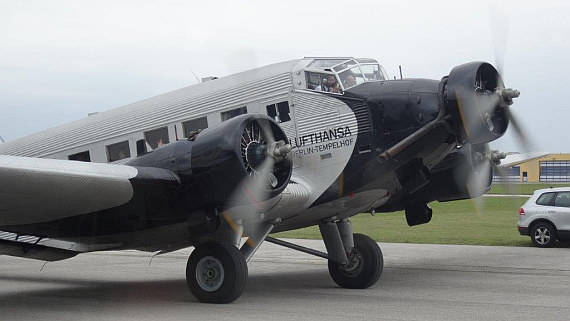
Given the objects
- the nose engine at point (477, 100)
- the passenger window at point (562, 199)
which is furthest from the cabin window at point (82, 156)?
the passenger window at point (562, 199)

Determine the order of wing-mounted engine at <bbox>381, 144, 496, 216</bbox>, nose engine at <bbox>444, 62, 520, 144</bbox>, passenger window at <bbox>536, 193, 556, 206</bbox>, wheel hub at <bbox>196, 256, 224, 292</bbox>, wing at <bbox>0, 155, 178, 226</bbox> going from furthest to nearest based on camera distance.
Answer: passenger window at <bbox>536, 193, 556, 206</bbox> < wing-mounted engine at <bbox>381, 144, 496, 216</bbox> < wheel hub at <bbox>196, 256, 224, 292</bbox> < nose engine at <bbox>444, 62, 520, 144</bbox> < wing at <bbox>0, 155, 178, 226</bbox>

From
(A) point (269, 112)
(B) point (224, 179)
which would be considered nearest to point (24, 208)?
(B) point (224, 179)

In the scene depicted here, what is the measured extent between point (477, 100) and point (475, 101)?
45 mm

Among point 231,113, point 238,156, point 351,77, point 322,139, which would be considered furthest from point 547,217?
point 238,156

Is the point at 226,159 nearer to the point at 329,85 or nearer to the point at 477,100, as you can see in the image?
the point at 329,85

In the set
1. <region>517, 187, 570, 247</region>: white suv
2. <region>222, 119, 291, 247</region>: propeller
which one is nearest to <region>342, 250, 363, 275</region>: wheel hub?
<region>222, 119, 291, 247</region>: propeller

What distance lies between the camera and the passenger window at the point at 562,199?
73.5 ft

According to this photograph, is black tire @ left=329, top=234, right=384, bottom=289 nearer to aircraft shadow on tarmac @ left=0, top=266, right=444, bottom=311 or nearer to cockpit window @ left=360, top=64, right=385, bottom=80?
aircraft shadow on tarmac @ left=0, top=266, right=444, bottom=311

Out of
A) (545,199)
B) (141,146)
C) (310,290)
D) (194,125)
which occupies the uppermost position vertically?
(194,125)

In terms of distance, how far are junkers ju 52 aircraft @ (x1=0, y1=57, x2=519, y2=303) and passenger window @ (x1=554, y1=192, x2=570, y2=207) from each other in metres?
8.35

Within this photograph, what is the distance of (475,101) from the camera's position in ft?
37.4

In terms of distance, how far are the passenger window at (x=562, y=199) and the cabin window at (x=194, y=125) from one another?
41.9 ft

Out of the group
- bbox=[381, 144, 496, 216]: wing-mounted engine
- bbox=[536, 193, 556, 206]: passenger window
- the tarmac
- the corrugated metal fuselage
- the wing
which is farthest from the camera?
bbox=[536, 193, 556, 206]: passenger window

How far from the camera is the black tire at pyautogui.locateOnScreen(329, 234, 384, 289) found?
1404 cm
